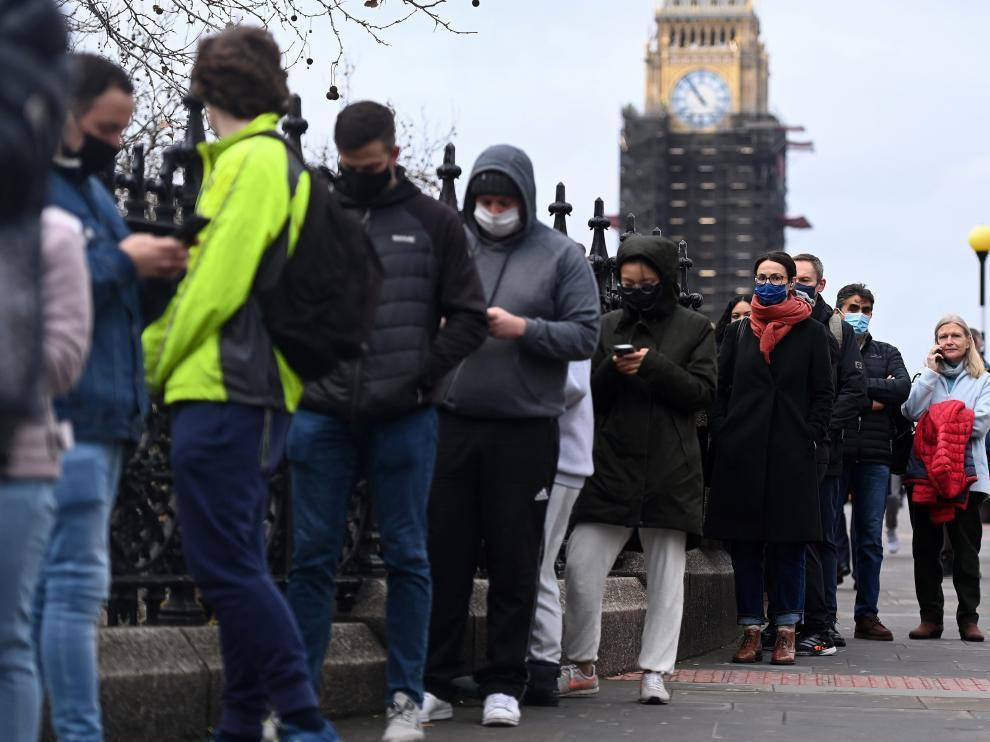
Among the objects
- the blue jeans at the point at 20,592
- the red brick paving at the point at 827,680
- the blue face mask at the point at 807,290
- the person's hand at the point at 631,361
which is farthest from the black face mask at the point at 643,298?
the blue jeans at the point at 20,592

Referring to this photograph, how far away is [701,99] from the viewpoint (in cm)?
17738

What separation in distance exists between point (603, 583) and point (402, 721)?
73.2 inches

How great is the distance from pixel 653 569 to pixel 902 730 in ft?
4.27

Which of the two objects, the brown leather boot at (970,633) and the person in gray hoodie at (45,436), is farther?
the brown leather boot at (970,633)

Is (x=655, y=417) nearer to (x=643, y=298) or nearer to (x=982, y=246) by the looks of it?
(x=643, y=298)

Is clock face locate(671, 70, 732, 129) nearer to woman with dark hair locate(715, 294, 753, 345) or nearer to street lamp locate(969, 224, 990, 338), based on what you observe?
street lamp locate(969, 224, 990, 338)

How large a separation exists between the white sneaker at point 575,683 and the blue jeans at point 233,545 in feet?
8.61

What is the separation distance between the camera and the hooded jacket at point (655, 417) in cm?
734

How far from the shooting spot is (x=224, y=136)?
4.86m

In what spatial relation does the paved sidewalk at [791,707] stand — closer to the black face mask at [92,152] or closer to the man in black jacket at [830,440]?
the man in black jacket at [830,440]

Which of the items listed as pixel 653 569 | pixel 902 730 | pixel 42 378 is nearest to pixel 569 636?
pixel 653 569

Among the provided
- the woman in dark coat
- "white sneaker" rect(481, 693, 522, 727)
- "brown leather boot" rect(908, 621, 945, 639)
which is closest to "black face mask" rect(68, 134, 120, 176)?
"white sneaker" rect(481, 693, 522, 727)

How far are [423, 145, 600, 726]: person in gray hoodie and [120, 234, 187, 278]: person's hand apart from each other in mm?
Answer: 1909

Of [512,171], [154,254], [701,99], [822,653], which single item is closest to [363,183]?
[512,171]
